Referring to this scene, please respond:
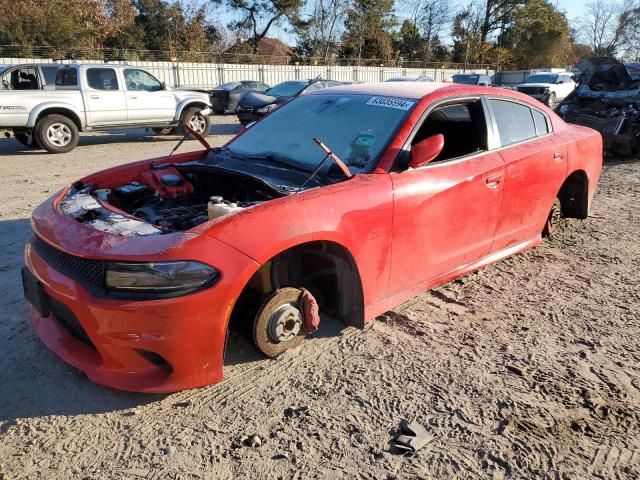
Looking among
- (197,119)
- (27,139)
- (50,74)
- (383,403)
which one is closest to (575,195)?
(383,403)

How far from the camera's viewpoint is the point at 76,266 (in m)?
2.62

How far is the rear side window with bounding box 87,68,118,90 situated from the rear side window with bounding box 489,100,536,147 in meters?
9.86

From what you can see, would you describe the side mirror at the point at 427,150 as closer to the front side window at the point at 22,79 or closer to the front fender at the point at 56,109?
the front fender at the point at 56,109

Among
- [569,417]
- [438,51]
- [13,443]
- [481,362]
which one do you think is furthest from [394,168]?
[438,51]

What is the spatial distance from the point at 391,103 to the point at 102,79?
32.4 feet

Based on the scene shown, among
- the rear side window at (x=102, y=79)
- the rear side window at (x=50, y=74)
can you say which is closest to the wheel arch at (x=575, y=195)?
the rear side window at (x=102, y=79)

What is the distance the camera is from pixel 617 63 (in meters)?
10.9

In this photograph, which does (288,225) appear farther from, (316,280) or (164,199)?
(164,199)

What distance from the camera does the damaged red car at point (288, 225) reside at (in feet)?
8.26

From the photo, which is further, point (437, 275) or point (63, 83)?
point (63, 83)

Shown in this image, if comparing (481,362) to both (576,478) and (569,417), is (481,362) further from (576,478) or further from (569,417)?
(576,478)

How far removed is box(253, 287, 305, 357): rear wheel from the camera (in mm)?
2969

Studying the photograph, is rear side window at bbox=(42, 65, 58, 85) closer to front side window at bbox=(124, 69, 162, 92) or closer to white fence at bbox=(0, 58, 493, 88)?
front side window at bbox=(124, 69, 162, 92)

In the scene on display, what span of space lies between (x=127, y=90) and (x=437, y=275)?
34.1 feet
